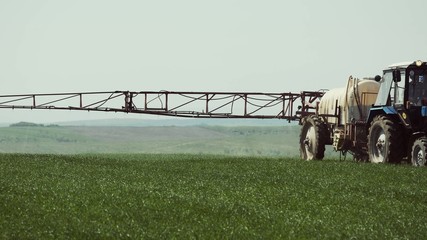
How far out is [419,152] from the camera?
83.7ft

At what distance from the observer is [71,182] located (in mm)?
20453

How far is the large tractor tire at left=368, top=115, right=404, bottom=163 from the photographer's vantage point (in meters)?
26.5

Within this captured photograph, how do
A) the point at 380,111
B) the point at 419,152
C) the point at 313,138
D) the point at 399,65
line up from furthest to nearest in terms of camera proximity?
the point at 313,138 < the point at 380,111 < the point at 399,65 < the point at 419,152

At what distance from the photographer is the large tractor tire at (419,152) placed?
24797mm

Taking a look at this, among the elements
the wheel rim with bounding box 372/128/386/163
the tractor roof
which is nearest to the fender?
the wheel rim with bounding box 372/128/386/163

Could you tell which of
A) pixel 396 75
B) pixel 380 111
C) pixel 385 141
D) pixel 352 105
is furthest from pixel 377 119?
pixel 352 105

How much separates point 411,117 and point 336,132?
536cm

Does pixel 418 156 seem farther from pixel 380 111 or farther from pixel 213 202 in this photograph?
pixel 213 202

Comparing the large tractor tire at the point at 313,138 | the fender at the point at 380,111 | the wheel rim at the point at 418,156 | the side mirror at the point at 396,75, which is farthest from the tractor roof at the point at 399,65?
the large tractor tire at the point at 313,138

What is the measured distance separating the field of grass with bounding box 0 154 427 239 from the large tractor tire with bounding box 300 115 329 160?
562cm

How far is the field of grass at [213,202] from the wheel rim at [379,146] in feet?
8.06

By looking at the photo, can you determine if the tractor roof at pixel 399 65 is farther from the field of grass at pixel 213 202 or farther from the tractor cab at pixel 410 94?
the field of grass at pixel 213 202

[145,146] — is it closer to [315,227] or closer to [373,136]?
[373,136]

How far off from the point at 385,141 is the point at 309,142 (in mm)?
5852
